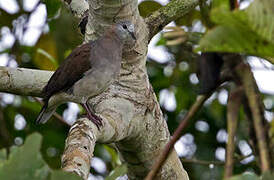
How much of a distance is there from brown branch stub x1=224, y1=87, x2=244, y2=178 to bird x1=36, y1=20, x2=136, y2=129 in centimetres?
165

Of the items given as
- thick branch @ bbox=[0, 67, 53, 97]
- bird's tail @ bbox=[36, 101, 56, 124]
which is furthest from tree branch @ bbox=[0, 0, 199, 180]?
bird's tail @ bbox=[36, 101, 56, 124]

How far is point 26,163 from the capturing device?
1098 millimetres

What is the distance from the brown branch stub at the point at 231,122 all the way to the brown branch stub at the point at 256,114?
2 cm

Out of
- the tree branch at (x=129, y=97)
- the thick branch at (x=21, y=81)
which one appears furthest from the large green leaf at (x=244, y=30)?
the thick branch at (x=21, y=81)

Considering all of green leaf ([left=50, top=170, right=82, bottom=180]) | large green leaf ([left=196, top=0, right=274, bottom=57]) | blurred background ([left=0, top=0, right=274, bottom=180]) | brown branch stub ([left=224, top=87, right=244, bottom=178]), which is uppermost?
large green leaf ([left=196, top=0, right=274, bottom=57])

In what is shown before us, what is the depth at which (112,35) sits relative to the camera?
286cm

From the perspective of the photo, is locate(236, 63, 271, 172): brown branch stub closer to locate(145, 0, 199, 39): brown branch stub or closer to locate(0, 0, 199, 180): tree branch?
locate(0, 0, 199, 180): tree branch

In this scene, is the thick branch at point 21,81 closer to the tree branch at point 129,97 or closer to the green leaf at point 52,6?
the tree branch at point 129,97

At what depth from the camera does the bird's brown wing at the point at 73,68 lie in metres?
2.92

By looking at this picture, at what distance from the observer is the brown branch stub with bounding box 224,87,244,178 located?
3.17 feet

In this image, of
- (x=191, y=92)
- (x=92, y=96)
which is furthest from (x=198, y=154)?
(x=92, y=96)

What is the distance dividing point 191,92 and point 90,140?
203 cm

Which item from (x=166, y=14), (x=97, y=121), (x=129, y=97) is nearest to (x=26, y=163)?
(x=97, y=121)

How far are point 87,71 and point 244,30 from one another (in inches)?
82.0
